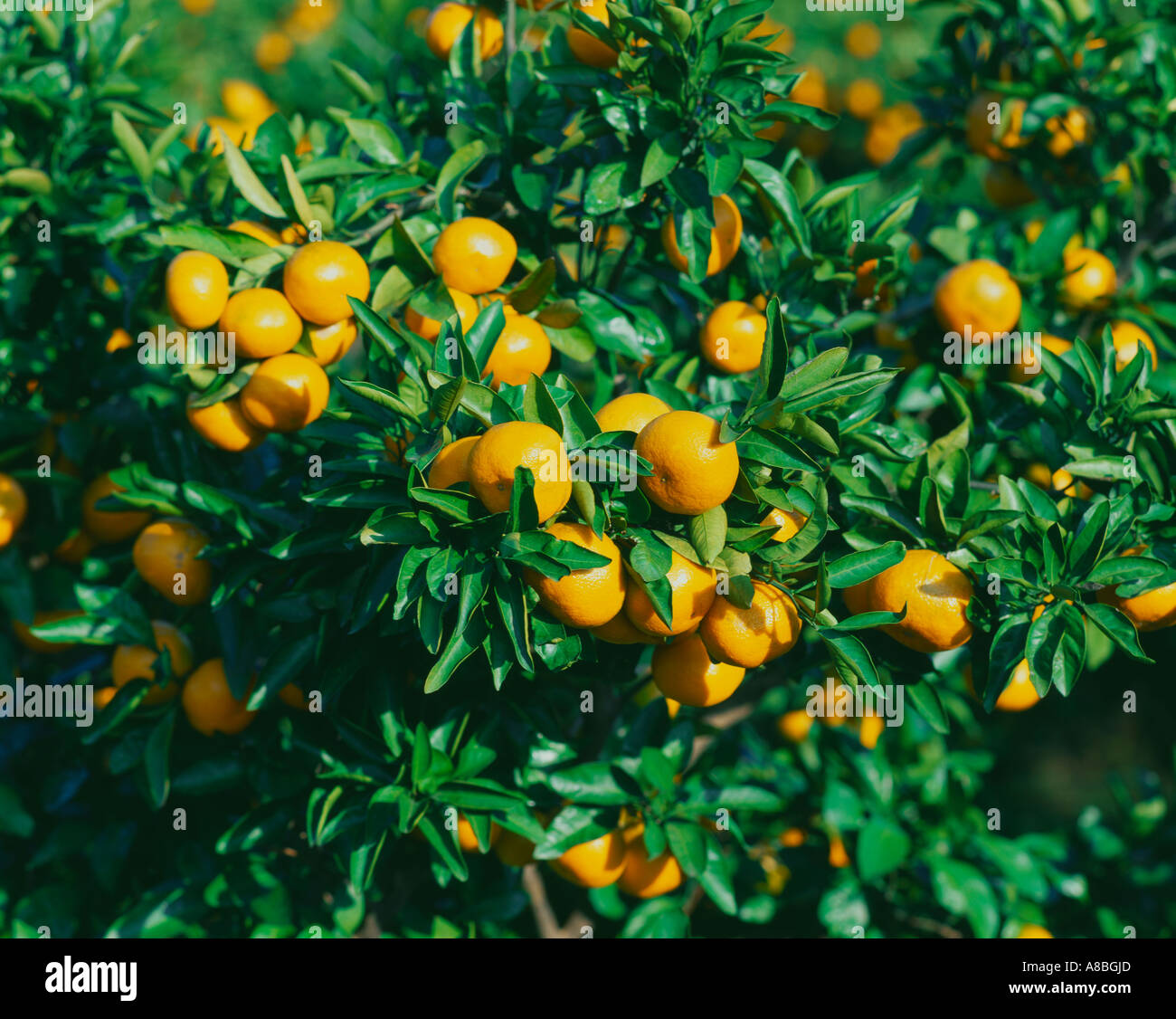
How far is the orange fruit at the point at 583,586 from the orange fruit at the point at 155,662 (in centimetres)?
78

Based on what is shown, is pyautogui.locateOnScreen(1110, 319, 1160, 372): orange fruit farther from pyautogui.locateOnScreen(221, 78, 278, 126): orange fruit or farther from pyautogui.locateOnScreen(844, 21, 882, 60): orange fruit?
pyautogui.locateOnScreen(844, 21, 882, 60): orange fruit

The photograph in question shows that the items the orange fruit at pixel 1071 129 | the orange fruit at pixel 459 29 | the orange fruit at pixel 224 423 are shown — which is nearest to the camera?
the orange fruit at pixel 224 423

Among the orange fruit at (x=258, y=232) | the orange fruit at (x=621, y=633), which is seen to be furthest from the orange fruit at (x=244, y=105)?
the orange fruit at (x=621, y=633)

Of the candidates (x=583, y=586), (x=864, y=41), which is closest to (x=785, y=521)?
(x=583, y=586)

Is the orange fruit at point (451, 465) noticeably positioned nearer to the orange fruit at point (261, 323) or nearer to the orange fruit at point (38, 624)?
the orange fruit at point (261, 323)

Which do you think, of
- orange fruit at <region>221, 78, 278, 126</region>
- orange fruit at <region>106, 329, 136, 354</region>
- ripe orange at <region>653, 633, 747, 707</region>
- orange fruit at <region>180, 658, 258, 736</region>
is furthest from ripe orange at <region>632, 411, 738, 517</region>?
orange fruit at <region>221, 78, 278, 126</region>

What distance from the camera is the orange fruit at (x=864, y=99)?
13.0 ft

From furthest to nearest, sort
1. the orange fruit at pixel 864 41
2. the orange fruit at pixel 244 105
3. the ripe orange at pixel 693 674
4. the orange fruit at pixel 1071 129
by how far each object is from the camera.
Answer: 1. the orange fruit at pixel 864 41
2. the orange fruit at pixel 244 105
3. the orange fruit at pixel 1071 129
4. the ripe orange at pixel 693 674

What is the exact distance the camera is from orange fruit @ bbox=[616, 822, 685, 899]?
163 cm

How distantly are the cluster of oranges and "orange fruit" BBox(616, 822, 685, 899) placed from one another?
33.4 inches

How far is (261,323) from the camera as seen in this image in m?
1.35

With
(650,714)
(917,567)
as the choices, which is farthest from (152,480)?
(917,567)

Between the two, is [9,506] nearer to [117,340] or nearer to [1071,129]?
[117,340]
